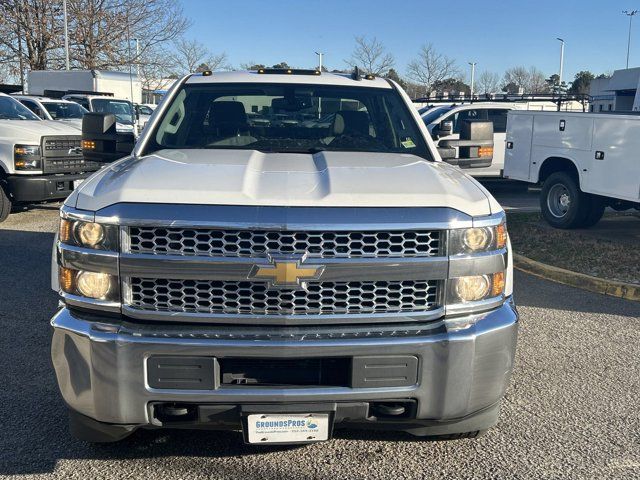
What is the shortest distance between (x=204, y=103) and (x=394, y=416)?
8.47 feet

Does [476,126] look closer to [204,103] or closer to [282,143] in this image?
[282,143]

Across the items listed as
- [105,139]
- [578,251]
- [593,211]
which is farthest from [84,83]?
[105,139]

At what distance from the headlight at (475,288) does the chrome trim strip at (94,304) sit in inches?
55.6

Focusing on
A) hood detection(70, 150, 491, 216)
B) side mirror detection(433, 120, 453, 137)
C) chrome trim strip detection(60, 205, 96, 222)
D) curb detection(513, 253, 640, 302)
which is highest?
side mirror detection(433, 120, 453, 137)

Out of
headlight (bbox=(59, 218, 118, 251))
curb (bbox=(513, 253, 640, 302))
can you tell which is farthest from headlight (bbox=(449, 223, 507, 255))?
curb (bbox=(513, 253, 640, 302))

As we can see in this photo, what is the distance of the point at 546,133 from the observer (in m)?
9.44

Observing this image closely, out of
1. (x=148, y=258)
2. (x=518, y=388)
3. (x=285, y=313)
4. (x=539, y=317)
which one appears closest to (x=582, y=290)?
(x=539, y=317)

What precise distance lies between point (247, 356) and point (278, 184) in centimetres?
78

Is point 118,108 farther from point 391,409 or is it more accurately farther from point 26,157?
point 391,409

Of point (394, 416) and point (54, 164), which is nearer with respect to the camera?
point (394, 416)

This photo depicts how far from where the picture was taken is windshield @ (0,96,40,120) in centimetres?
1072

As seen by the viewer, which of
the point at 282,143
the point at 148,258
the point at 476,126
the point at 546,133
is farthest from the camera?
the point at 546,133

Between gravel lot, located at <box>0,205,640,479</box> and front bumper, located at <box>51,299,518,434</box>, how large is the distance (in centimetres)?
53

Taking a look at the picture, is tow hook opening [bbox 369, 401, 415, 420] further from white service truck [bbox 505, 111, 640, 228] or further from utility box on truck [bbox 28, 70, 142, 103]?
utility box on truck [bbox 28, 70, 142, 103]
